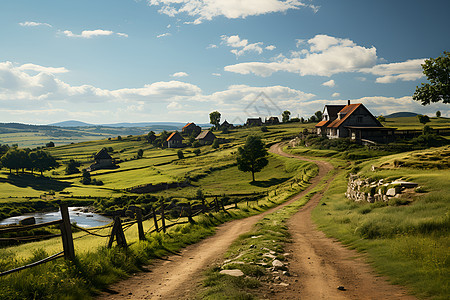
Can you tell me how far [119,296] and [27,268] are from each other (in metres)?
3.03

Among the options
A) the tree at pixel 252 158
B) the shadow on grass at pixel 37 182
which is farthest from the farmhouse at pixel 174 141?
the tree at pixel 252 158

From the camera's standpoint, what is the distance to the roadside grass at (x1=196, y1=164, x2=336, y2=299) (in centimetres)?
832

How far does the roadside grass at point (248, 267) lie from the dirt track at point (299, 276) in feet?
1.71

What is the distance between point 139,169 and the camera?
94750mm

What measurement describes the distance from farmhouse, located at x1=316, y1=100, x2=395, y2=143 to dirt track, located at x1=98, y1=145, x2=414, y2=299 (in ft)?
186

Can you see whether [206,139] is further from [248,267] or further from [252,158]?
[248,267]

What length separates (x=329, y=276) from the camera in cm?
1013

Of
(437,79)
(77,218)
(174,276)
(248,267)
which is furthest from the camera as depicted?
(77,218)

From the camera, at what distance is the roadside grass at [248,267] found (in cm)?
832

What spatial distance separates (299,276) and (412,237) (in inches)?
213

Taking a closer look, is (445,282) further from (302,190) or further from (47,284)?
(302,190)

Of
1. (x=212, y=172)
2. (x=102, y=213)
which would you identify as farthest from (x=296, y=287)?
(x=212, y=172)

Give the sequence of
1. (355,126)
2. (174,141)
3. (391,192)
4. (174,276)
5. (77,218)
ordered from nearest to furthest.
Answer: (174,276) → (391,192) → (77,218) → (355,126) → (174,141)

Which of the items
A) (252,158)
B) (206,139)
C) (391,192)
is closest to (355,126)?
(252,158)
